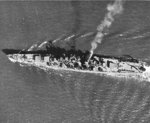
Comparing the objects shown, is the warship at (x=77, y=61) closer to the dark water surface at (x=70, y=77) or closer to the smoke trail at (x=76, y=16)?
the dark water surface at (x=70, y=77)

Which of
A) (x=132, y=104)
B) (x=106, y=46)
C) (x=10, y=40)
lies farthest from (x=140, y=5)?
(x=10, y=40)

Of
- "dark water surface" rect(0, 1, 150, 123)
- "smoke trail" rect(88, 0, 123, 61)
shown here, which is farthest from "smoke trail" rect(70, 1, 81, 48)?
"smoke trail" rect(88, 0, 123, 61)

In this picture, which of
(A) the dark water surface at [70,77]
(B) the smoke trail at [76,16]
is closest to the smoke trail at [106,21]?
(A) the dark water surface at [70,77]

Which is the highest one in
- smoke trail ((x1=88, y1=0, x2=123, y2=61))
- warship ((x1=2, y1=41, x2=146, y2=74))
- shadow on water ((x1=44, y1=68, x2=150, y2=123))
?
smoke trail ((x1=88, y1=0, x2=123, y2=61))

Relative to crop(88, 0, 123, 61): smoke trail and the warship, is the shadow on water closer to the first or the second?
the warship

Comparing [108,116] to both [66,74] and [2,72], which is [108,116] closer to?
[66,74]

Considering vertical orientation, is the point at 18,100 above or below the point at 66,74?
below
